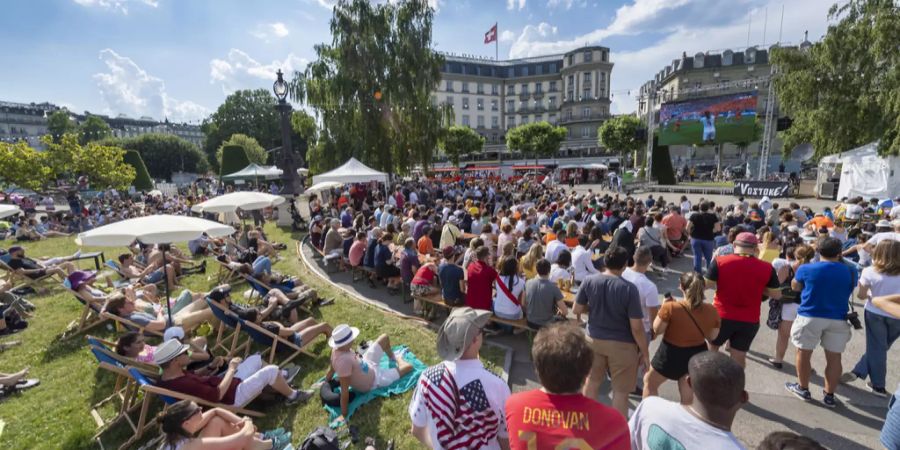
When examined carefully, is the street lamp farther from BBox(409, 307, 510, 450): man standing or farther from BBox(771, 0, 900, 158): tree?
BBox(771, 0, 900, 158): tree

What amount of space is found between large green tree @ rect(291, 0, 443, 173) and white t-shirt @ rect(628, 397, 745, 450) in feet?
62.5

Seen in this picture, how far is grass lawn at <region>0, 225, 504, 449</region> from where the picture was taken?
13.3ft

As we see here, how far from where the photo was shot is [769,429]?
12.4ft

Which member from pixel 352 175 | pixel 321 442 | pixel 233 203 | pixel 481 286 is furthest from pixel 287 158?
pixel 321 442

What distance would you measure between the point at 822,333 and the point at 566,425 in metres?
4.04

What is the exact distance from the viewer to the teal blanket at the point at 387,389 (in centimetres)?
425

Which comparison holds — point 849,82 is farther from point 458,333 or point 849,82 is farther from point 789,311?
point 458,333

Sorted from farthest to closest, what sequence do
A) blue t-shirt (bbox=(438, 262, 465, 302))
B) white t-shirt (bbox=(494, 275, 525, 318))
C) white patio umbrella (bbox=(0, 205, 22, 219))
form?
white patio umbrella (bbox=(0, 205, 22, 219))
blue t-shirt (bbox=(438, 262, 465, 302))
white t-shirt (bbox=(494, 275, 525, 318))

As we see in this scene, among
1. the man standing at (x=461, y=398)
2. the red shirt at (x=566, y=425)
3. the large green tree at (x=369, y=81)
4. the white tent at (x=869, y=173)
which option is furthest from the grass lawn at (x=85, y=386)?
the white tent at (x=869, y=173)

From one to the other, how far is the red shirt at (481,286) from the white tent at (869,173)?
74.5 ft

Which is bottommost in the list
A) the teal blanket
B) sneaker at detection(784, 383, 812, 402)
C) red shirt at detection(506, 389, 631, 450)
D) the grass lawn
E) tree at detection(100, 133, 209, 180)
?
the grass lawn

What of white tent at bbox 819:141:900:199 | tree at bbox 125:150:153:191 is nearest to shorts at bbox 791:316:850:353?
white tent at bbox 819:141:900:199

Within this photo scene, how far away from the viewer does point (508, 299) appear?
5559mm

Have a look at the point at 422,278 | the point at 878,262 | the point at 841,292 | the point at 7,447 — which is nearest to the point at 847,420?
the point at 841,292
